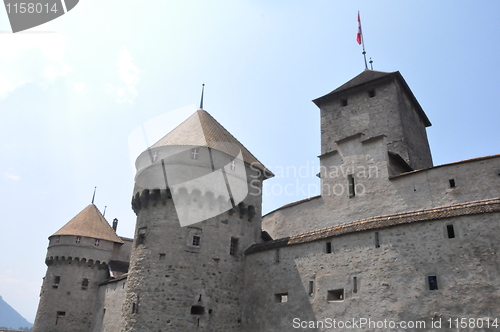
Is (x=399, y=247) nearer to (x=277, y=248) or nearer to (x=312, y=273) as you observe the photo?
(x=312, y=273)

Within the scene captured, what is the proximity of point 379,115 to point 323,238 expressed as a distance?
1131cm

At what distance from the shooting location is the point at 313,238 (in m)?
15.4

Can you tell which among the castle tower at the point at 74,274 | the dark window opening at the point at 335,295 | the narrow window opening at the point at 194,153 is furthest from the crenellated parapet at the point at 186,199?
the castle tower at the point at 74,274

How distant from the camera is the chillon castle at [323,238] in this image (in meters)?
11.9

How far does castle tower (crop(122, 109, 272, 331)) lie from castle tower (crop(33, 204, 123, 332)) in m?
11.9

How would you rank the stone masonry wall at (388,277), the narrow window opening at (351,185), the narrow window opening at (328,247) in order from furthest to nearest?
1. the narrow window opening at (351,185)
2. the narrow window opening at (328,247)
3. the stone masonry wall at (388,277)

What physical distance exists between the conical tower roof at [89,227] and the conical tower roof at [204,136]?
44.0 ft

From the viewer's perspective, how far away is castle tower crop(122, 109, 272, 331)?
617 inches

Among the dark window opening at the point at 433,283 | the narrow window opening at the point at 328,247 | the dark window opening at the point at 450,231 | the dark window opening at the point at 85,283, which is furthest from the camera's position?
the dark window opening at the point at 85,283

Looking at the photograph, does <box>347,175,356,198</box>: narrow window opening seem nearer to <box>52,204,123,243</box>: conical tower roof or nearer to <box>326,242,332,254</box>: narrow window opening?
<box>326,242,332,254</box>: narrow window opening

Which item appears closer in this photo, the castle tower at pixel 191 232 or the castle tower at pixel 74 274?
the castle tower at pixel 191 232

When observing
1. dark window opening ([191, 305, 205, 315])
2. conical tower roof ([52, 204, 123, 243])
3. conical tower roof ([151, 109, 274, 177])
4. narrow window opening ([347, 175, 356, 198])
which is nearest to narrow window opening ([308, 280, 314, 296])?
dark window opening ([191, 305, 205, 315])

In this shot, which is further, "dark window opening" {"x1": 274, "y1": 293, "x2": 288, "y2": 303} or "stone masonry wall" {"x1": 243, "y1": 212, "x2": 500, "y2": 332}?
"dark window opening" {"x1": 274, "y1": 293, "x2": 288, "y2": 303}

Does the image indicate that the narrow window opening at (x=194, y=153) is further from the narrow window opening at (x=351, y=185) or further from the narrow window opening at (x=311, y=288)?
the narrow window opening at (x=351, y=185)
